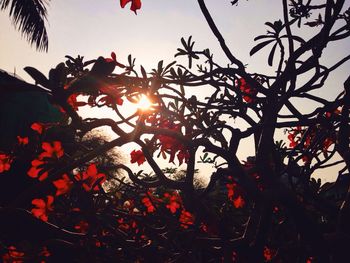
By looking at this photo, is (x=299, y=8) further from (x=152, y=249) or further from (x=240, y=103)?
(x=152, y=249)

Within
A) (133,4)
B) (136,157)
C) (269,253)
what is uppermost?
(133,4)

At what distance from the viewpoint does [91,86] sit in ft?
2.01

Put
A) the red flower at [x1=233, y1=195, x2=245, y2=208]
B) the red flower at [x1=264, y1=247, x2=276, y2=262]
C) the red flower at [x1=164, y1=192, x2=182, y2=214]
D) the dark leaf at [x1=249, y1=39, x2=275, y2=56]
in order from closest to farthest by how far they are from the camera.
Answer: the dark leaf at [x1=249, y1=39, x2=275, y2=56], the red flower at [x1=233, y1=195, x2=245, y2=208], the red flower at [x1=264, y1=247, x2=276, y2=262], the red flower at [x1=164, y1=192, x2=182, y2=214]

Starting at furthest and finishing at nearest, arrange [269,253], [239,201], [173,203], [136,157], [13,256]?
[173,203] < [269,253] < [136,157] < [239,201] < [13,256]

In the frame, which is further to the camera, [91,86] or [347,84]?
[347,84]

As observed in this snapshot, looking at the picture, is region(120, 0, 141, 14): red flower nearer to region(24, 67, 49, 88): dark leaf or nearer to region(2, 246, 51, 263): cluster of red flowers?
region(24, 67, 49, 88): dark leaf

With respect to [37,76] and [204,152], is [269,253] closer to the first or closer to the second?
[204,152]

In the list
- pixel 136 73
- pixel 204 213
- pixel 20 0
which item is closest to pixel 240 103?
pixel 136 73

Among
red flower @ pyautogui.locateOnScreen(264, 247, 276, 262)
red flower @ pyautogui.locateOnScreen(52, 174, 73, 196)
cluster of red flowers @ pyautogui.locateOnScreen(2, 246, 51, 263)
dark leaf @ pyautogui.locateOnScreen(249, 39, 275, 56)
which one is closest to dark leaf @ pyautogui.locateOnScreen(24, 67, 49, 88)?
cluster of red flowers @ pyautogui.locateOnScreen(2, 246, 51, 263)

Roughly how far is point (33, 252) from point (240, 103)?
72.8 inches

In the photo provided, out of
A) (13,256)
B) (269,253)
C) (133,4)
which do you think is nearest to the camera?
(133,4)

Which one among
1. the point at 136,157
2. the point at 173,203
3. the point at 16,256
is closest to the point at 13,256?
the point at 16,256

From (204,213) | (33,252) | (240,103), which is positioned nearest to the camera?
(204,213)

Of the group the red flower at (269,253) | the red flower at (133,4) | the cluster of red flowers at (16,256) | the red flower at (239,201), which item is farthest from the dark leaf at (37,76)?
the red flower at (269,253)
